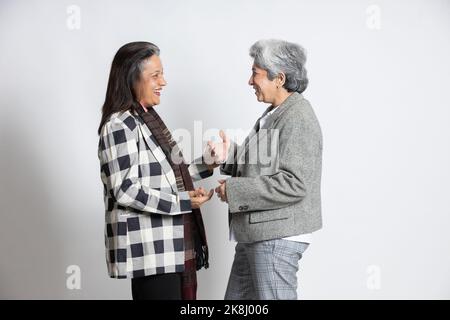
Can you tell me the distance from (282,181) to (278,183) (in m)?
0.02

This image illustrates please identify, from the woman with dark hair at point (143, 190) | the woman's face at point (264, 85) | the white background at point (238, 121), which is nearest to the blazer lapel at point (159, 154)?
the woman with dark hair at point (143, 190)

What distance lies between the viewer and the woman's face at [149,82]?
2.50m

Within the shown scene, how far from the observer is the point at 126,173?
2373 mm

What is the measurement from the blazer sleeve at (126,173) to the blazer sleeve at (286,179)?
295 millimetres

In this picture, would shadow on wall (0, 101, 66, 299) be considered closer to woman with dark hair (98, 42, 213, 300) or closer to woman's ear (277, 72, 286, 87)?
woman with dark hair (98, 42, 213, 300)

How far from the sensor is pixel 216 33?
140 inches

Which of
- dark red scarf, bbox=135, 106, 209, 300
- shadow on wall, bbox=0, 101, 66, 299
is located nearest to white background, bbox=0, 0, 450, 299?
shadow on wall, bbox=0, 101, 66, 299

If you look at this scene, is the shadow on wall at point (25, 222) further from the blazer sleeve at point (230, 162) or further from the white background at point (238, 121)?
the blazer sleeve at point (230, 162)

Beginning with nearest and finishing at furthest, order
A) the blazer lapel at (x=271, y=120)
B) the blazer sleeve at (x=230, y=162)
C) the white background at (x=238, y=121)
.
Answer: the blazer lapel at (x=271, y=120) → the blazer sleeve at (x=230, y=162) → the white background at (x=238, y=121)

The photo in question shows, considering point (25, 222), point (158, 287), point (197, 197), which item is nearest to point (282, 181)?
point (197, 197)

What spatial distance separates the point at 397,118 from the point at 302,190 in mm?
1515

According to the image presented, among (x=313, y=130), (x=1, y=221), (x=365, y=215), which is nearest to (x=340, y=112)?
(x=365, y=215)

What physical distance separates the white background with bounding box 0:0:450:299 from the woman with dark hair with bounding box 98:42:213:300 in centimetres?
102
